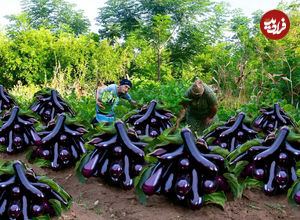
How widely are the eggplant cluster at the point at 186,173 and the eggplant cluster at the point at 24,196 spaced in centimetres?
48

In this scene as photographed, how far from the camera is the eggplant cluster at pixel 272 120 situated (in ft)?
10.2

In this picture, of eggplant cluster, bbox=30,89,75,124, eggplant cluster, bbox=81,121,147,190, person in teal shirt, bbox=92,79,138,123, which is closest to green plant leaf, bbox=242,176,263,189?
eggplant cluster, bbox=81,121,147,190

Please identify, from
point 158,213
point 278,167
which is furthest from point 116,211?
point 278,167

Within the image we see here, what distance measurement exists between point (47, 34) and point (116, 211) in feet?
48.4

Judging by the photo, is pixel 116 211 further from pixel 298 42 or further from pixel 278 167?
pixel 298 42

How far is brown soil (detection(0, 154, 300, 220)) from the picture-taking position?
168 cm

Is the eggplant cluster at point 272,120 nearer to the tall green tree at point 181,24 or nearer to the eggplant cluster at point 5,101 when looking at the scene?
the eggplant cluster at point 5,101

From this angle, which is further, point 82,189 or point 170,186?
point 82,189

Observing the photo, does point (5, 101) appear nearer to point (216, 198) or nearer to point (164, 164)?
point (164, 164)

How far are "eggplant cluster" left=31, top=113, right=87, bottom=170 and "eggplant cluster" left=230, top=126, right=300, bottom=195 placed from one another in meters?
1.33

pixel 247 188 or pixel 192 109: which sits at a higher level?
pixel 192 109

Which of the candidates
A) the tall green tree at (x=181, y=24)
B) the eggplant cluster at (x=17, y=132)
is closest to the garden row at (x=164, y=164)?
the eggplant cluster at (x=17, y=132)

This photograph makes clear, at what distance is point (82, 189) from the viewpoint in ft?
6.96

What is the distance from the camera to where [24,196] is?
1573 mm
